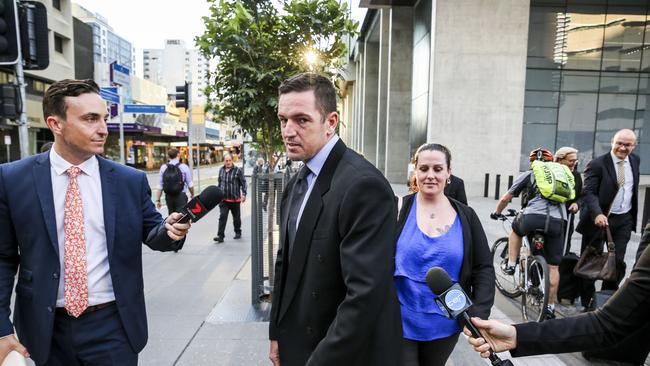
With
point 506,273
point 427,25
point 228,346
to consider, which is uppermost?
point 427,25

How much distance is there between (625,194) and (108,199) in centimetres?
526

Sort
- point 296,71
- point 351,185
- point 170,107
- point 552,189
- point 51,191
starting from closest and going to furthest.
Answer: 1. point 351,185
2. point 51,191
3. point 552,189
4. point 296,71
5. point 170,107

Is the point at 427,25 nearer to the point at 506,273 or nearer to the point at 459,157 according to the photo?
the point at 459,157

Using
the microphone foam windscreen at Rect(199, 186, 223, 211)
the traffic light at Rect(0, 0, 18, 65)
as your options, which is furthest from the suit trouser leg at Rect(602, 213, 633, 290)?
the traffic light at Rect(0, 0, 18, 65)

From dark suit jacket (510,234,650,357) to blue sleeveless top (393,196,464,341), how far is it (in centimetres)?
95

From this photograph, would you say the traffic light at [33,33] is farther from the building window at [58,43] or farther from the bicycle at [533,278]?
the building window at [58,43]

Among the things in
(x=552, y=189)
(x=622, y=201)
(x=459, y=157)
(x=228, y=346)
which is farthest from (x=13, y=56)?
(x=459, y=157)

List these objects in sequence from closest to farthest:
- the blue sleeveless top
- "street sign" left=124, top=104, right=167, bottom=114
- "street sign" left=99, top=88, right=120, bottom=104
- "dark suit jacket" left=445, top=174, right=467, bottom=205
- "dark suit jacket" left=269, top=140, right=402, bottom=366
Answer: "dark suit jacket" left=269, top=140, right=402, bottom=366
the blue sleeveless top
"dark suit jacket" left=445, top=174, right=467, bottom=205
"street sign" left=99, top=88, right=120, bottom=104
"street sign" left=124, top=104, right=167, bottom=114

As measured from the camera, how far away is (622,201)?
466 cm

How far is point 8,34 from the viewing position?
14.7 ft

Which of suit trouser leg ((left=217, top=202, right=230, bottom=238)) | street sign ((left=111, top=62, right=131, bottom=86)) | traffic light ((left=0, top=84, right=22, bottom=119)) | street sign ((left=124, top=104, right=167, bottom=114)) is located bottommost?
suit trouser leg ((left=217, top=202, right=230, bottom=238))

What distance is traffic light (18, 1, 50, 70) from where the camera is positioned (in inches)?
180

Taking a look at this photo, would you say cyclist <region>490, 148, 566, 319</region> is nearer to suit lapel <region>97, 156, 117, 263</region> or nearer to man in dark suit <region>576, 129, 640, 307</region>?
man in dark suit <region>576, 129, 640, 307</region>

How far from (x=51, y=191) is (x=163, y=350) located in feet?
7.76
